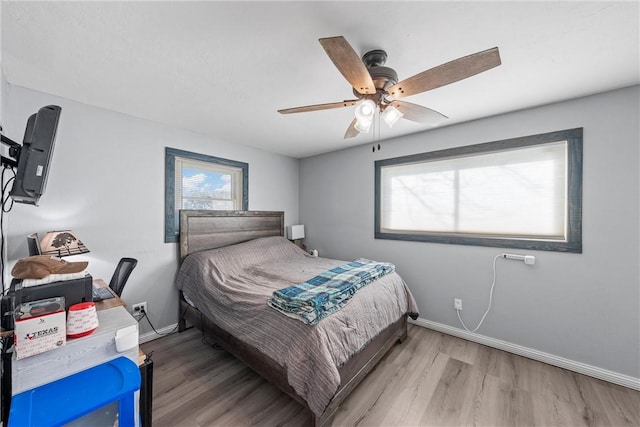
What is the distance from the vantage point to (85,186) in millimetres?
2281

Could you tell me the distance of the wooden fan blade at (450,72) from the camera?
1156 millimetres

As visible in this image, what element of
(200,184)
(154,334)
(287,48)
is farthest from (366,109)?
(154,334)

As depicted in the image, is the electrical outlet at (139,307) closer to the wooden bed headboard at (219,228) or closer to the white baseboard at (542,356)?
the wooden bed headboard at (219,228)

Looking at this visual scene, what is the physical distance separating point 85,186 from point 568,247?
14.6 feet

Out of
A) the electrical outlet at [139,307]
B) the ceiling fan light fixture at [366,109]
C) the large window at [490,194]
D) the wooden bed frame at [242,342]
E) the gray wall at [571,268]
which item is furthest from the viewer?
the electrical outlet at [139,307]

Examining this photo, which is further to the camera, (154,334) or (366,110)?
(154,334)

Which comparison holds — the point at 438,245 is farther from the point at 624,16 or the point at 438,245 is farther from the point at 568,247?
the point at 624,16

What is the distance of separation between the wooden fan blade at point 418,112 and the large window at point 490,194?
A: 1.25m

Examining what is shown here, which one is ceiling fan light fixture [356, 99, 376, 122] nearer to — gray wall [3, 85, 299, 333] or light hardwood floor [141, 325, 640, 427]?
light hardwood floor [141, 325, 640, 427]

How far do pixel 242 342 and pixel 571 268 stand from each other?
2956mm

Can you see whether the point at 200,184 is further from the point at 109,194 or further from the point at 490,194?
the point at 490,194

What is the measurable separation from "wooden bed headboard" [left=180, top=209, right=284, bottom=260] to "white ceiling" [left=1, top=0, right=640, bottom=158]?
51.3 inches

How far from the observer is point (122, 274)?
2.09 meters

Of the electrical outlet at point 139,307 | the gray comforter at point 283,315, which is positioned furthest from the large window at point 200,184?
the electrical outlet at point 139,307
